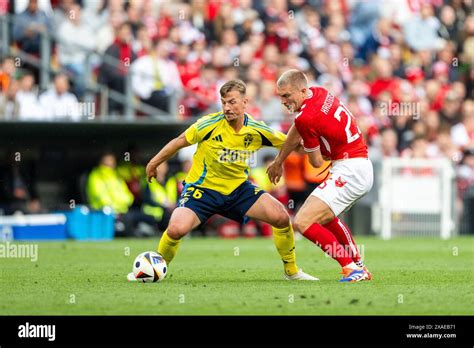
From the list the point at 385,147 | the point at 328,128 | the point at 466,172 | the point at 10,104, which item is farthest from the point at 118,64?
the point at 328,128

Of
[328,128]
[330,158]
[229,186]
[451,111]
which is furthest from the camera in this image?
[451,111]

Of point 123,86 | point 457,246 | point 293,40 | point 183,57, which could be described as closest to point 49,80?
point 123,86

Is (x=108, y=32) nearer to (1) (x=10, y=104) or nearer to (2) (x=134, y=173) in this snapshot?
(2) (x=134, y=173)

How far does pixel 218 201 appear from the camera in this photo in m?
11.0

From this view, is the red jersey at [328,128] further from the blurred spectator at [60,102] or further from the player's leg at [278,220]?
the blurred spectator at [60,102]

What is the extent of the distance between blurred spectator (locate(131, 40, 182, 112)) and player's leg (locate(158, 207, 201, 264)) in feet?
32.1

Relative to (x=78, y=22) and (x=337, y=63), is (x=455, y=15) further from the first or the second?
(x=78, y=22)

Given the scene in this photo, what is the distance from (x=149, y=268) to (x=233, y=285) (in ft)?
2.72

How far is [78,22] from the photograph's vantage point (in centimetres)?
2152

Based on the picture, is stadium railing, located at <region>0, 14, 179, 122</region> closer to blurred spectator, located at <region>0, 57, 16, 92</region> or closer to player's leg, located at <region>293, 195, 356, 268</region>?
blurred spectator, located at <region>0, 57, 16, 92</region>

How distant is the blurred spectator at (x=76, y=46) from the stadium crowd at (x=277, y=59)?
0.03 meters

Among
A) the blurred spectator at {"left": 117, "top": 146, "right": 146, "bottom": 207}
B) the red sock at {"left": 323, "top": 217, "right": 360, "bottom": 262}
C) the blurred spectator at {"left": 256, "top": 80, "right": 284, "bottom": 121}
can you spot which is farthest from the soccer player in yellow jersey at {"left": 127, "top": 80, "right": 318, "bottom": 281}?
the blurred spectator at {"left": 256, "top": 80, "right": 284, "bottom": 121}

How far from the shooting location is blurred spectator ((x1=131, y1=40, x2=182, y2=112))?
20.7m

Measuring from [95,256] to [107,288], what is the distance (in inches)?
190
